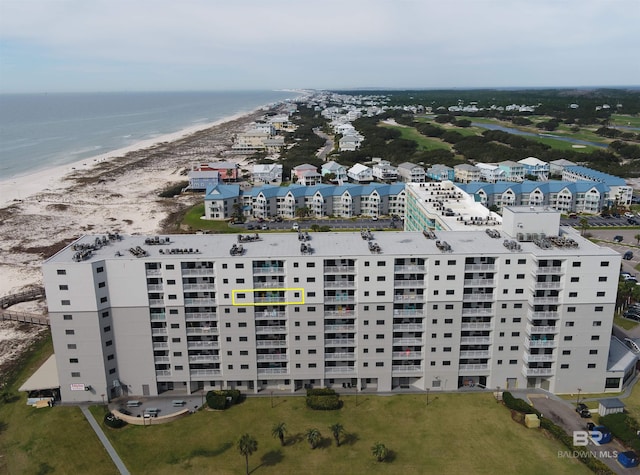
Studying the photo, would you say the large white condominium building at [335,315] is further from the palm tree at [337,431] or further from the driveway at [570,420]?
the palm tree at [337,431]

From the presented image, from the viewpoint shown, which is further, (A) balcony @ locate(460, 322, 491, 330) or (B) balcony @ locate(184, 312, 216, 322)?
(A) balcony @ locate(460, 322, 491, 330)

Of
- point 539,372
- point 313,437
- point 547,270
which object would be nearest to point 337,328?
point 313,437

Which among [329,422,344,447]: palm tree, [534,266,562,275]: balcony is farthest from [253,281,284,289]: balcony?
[534,266,562,275]: balcony

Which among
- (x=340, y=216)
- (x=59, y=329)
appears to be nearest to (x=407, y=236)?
(x=59, y=329)

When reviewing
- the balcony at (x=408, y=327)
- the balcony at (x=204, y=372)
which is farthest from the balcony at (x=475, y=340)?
the balcony at (x=204, y=372)

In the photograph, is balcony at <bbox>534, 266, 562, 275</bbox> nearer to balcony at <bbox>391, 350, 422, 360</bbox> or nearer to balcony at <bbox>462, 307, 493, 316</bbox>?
balcony at <bbox>462, 307, 493, 316</bbox>

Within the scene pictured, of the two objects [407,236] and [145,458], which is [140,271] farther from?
[407,236]
